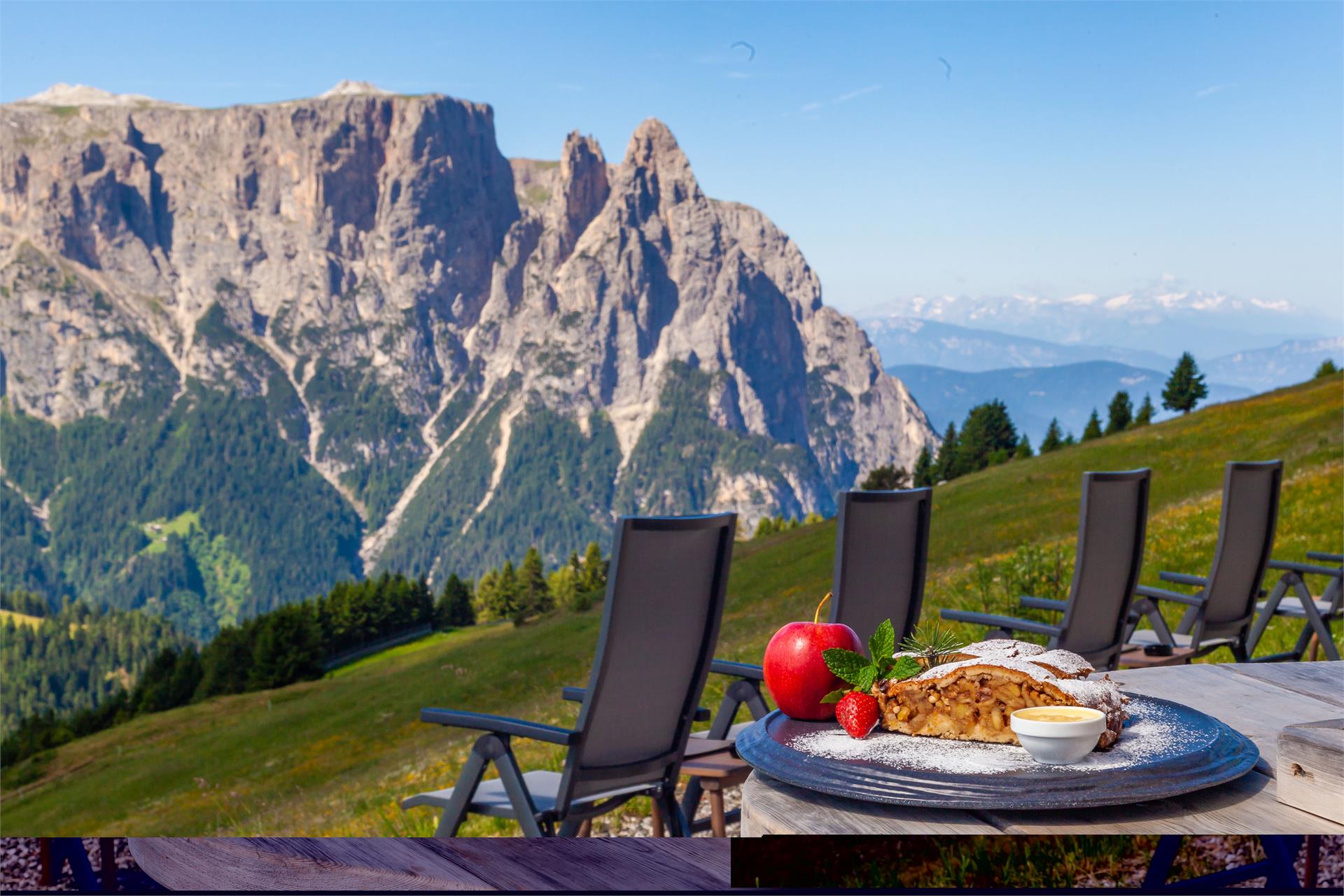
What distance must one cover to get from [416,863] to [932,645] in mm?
1018

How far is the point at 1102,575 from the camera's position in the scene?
180 inches

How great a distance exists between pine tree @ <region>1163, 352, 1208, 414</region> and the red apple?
59.5m

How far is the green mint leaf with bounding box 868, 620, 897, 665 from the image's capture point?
1297 millimetres

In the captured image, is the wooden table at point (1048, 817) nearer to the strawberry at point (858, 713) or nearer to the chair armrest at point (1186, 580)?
the strawberry at point (858, 713)

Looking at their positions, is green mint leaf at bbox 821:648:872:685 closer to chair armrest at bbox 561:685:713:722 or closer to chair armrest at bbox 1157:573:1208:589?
chair armrest at bbox 561:685:713:722

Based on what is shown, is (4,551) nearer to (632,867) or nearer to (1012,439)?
(1012,439)

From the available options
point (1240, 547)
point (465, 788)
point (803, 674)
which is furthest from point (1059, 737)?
point (1240, 547)

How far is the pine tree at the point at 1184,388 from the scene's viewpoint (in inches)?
2206

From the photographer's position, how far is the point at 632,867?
1.86m

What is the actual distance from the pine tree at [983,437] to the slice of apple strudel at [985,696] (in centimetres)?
5970

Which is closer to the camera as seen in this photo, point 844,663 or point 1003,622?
point 844,663

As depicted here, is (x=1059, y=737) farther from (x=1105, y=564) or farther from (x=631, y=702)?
(x=1105, y=564)

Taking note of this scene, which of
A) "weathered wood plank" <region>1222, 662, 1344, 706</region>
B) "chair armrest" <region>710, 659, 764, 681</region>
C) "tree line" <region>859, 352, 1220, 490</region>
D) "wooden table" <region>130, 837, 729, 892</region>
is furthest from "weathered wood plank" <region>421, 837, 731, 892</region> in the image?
"tree line" <region>859, 352, 1220, 490</region>

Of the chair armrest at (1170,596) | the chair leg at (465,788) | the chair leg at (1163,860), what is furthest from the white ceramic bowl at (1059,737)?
the chair armrest at (1170,596)
